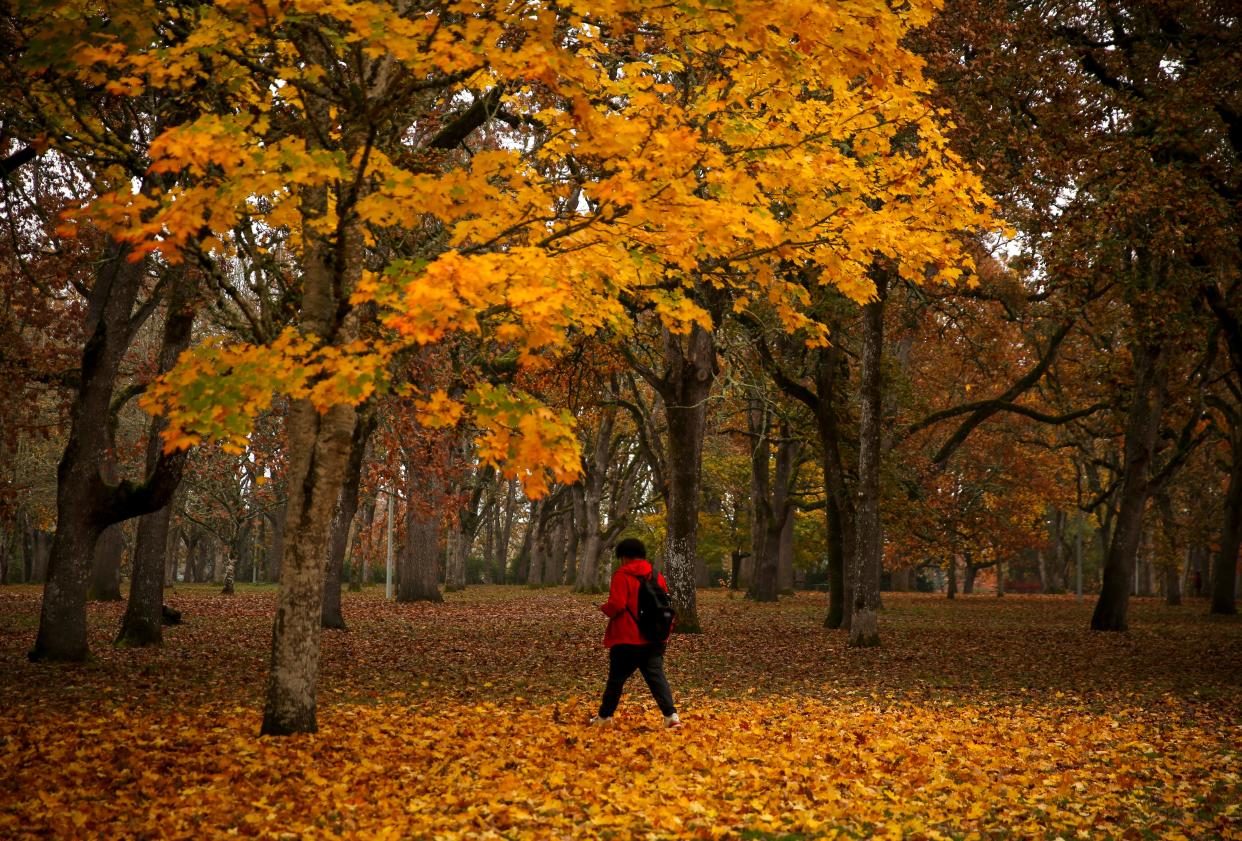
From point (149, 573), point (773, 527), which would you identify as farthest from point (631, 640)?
point (773, 527)

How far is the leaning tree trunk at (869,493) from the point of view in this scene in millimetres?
17859

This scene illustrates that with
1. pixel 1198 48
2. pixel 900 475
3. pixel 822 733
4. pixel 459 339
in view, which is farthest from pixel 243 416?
pixel 900 475

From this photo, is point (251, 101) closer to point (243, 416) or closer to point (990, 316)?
point (243, 416)

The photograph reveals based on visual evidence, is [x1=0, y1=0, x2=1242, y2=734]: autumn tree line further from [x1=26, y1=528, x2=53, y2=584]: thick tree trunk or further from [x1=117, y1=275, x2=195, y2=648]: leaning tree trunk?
[x1=26, y1=528, x2=53, y2=584]: thick tree trunk

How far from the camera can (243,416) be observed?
683 cm

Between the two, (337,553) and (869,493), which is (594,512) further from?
(869,493)

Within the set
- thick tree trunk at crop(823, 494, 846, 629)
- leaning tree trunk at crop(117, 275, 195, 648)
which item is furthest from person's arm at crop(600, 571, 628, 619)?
thick tree trunk at crop(823, 494, 846, 629)

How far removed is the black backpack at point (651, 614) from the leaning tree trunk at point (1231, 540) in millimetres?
26774

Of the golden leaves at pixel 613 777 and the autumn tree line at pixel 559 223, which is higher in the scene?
the autumn tree line at pixel 559 223

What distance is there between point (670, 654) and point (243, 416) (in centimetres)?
1071

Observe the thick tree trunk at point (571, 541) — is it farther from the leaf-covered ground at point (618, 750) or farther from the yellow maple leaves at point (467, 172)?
the yellow maple leaves at point (467, 172)

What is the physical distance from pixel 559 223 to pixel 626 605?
3.29m

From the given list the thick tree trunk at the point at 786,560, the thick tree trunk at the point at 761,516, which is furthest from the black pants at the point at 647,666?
the thick tree trunk at the point at 786,560

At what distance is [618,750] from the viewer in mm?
8227
